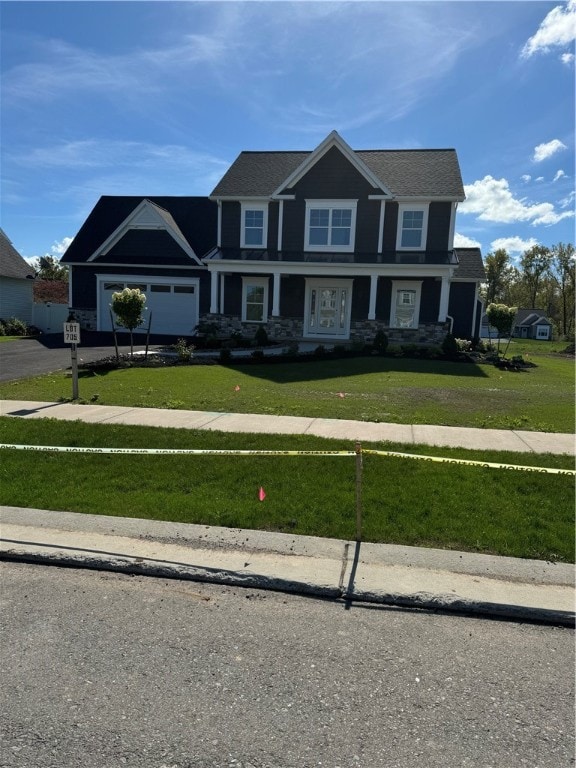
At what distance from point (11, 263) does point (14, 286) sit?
5.70 feet

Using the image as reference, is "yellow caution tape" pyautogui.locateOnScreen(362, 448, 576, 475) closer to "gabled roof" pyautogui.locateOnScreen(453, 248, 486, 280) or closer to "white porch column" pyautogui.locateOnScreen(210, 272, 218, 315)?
"white porch column" pyautogui.locateOnScreen(210, 272, 218, 315)

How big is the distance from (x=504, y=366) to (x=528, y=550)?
16.3 m

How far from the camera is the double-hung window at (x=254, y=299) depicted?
25281mm

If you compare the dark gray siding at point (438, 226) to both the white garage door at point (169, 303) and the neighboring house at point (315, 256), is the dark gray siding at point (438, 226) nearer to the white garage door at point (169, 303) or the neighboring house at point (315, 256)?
the neighboring house at point (315, 256)

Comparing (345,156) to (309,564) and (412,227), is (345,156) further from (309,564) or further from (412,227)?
(309,564)

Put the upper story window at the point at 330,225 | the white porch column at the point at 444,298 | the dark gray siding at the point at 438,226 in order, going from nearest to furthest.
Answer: the white porch column at the point at 444,298 → the dark gray siding at the point at 438,226 → the upper story window at the point at 330,225

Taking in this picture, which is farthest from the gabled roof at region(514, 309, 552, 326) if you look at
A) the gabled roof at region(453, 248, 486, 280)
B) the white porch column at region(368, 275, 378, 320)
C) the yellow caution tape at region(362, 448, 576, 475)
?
the yellow caution tape at region(362, 448, 576, 475)

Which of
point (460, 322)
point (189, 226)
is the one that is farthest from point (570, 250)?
point (189, 226)

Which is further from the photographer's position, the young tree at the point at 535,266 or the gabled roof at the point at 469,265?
the young tree at the point at 535,266

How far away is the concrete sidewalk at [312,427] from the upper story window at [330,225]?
53.4 ft

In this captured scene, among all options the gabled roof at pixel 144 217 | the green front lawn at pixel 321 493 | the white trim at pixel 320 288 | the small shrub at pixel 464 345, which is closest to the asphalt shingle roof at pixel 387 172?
the gabled roof at pixel 144 217

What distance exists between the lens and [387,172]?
25.1 m

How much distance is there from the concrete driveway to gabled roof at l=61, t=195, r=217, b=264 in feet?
15.8

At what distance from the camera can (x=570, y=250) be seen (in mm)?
70875
